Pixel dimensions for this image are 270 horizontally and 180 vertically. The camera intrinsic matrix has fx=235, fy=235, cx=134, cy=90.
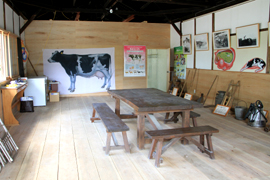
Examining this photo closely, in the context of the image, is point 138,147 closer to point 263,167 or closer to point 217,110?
point 263,167

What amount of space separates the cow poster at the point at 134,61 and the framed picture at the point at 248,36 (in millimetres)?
3768

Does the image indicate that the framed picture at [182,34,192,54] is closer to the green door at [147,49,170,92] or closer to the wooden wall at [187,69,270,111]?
the wooden wall at [187,69,270,111]

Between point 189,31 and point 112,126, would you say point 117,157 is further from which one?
point 189,31

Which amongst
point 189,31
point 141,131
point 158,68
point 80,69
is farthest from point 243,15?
point 80,69

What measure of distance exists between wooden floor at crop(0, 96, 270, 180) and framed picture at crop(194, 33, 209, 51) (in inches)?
112

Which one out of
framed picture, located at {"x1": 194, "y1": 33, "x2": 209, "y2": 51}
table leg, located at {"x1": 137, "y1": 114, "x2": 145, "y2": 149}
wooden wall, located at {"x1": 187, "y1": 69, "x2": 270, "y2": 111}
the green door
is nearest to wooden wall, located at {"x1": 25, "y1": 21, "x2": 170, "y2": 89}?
the green door

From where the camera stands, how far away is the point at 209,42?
268 inches

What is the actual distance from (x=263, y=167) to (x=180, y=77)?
5.63 meters

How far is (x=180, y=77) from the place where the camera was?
27.5 ft

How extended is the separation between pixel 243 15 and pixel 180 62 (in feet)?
10.1

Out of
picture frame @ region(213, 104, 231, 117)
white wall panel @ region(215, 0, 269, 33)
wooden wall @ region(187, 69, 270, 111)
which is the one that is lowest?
picture frame @ region(213, 104, 231, 117)

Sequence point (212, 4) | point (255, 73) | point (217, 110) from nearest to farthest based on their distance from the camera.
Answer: point (255, 73), point (217, 110), point (212, 4)

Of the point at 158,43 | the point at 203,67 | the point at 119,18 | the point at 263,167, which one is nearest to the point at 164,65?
the point at 158,43

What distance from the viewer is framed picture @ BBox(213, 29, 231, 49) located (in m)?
6.03
